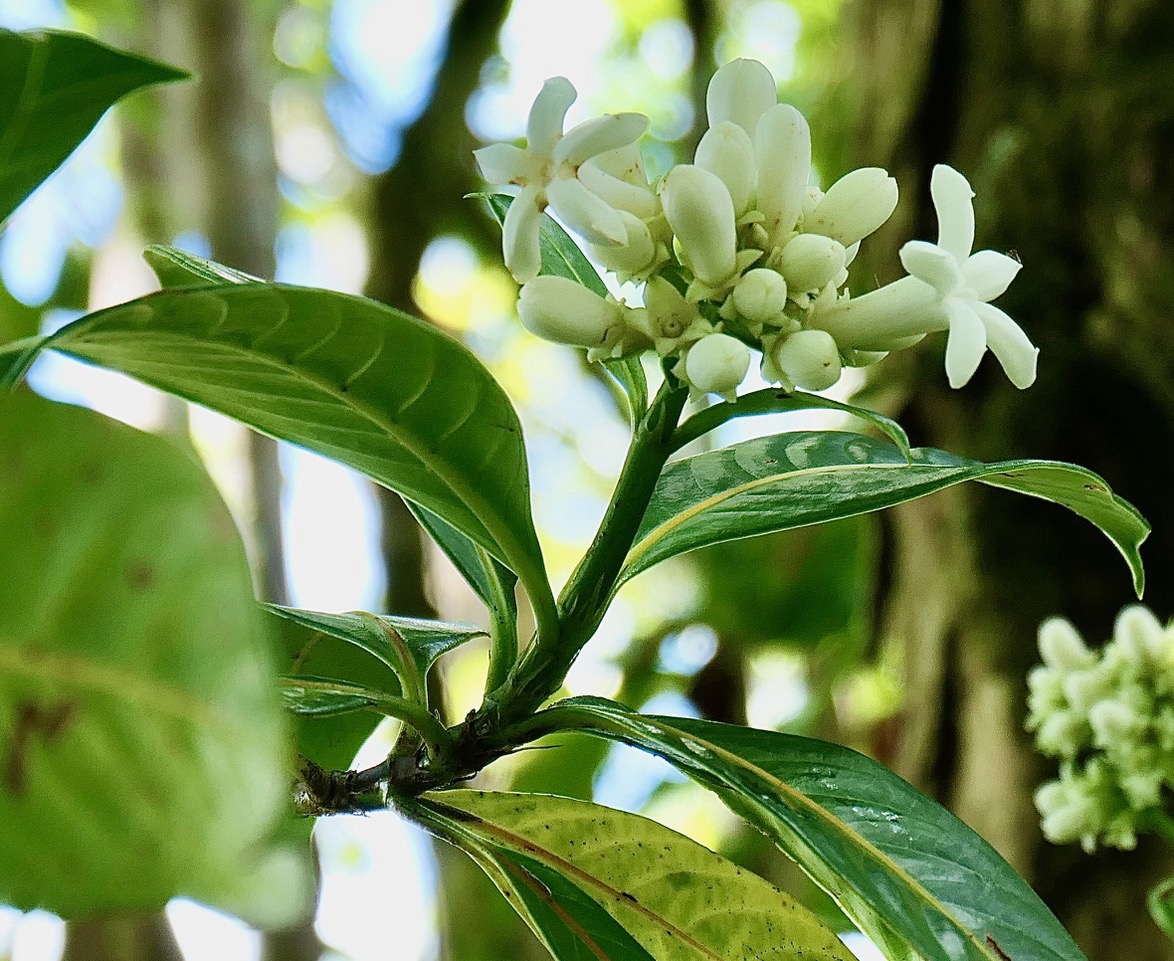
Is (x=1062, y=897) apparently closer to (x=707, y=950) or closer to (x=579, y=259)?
(x=707, y=950)

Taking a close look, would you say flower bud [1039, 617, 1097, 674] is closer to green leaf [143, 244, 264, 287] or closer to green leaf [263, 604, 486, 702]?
green leaf [263, 604, 486, 702]

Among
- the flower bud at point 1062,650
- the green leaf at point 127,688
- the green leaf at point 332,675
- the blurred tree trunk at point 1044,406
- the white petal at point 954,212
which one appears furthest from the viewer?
the blurred tree trunk at point 1044,406

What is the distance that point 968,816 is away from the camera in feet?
6.01

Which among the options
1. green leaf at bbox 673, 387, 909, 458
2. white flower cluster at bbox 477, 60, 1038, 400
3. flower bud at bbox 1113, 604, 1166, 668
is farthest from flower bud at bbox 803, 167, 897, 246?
flower bud at bbox 1113, 604, 1166, 668

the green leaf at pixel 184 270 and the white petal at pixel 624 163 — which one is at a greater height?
the white petal at pixel 624 163

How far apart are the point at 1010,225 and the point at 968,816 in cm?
99

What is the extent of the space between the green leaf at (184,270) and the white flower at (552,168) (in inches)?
5.2

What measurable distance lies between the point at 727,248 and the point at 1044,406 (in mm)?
1469

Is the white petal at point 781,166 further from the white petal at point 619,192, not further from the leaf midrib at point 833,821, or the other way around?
the leaf midrib at point 833,821

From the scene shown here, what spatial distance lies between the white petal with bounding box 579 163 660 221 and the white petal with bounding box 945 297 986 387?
0.17 metres

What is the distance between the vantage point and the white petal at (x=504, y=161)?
0.62 meters

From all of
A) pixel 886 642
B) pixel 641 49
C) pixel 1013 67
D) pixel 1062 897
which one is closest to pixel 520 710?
pixel 1062 897

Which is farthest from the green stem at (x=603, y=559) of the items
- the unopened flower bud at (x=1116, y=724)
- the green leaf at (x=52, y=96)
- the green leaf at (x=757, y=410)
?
the unopened flower bud at (x=1116, y=724)

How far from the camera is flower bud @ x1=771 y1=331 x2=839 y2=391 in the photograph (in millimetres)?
592
